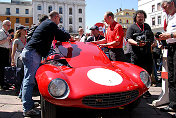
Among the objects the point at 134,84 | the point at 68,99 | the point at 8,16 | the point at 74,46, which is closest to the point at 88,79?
the point at 68,99

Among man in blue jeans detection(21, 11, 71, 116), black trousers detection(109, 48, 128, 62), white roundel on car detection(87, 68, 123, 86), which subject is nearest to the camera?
white roundel on car detection(87, 68, 123, 86)

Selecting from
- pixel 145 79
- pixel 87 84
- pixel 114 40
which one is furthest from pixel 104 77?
pixel 114 40

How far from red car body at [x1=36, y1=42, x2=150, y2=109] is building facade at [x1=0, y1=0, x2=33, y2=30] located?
54.6m

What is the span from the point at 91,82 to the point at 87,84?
8 cm

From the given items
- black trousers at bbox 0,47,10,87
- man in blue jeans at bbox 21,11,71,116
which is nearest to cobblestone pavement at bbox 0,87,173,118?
man in blue jeans at bbox 21,11,71,116

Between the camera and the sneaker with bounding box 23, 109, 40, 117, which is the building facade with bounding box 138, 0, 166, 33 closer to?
the camera

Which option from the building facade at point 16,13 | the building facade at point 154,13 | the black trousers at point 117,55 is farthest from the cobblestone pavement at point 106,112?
the building facade at point 16,13

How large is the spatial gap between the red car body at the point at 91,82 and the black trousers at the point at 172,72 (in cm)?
71

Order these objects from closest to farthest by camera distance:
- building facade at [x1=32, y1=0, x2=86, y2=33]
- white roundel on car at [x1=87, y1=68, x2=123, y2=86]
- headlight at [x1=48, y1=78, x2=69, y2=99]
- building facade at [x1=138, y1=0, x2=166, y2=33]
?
headlight at [x1=48, y1=78, x2=69, y2=99], white roundel on car at [x1=87, y1=68, x2=123, y2=86], building facade at [x1=138, y1=0, x2=166, y2=33], building facade at [x1=32, y1=0, x2=86, y2=33]

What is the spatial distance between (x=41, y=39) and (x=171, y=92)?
246 cm

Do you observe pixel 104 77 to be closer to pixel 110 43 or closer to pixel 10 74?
pixel 110 43

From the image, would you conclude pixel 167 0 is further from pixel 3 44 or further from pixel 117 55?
pixel 3 44

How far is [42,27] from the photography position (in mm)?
3152

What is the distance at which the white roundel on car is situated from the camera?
99.1 inches
